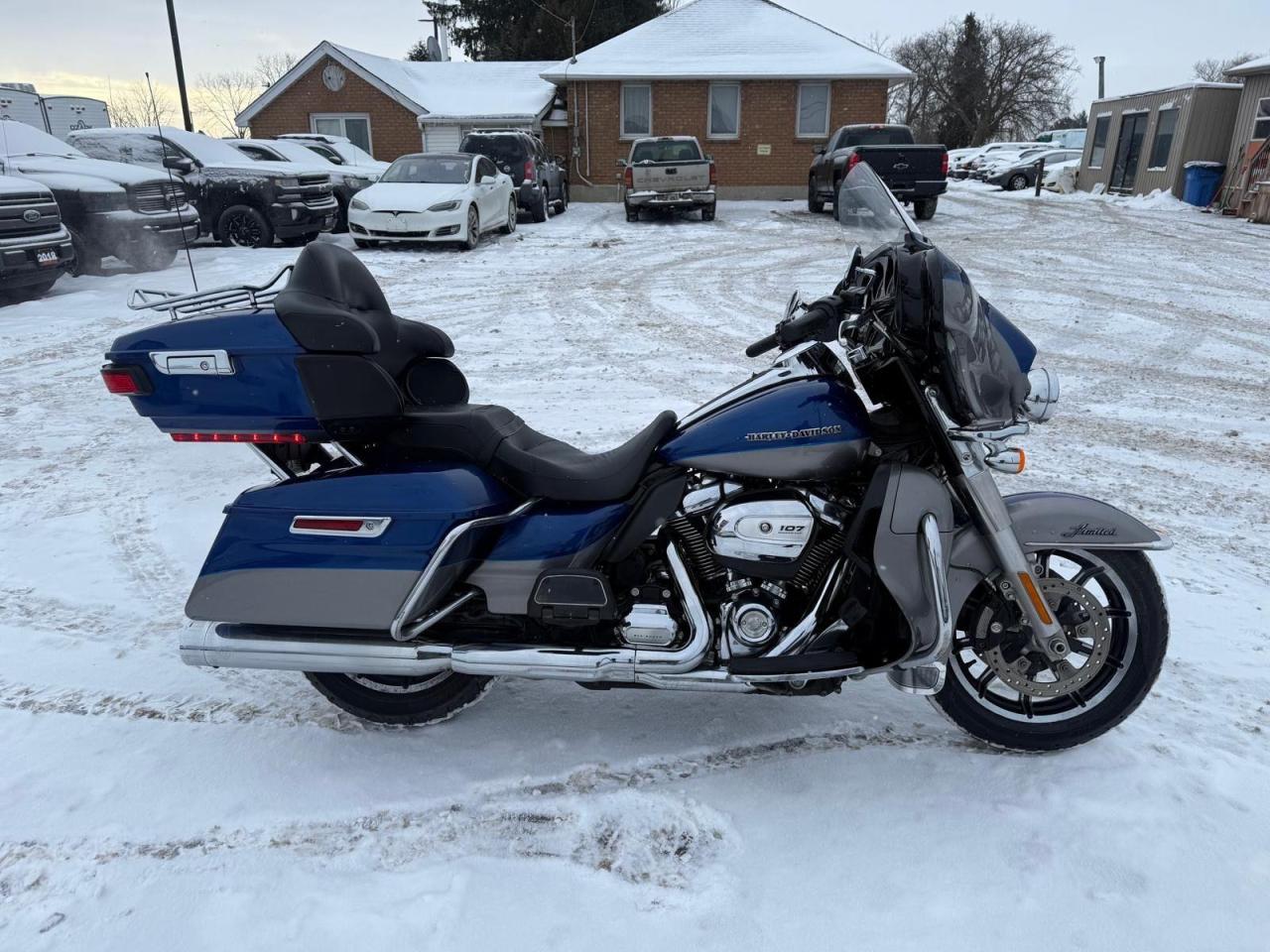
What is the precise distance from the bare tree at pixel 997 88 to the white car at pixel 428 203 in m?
38.7

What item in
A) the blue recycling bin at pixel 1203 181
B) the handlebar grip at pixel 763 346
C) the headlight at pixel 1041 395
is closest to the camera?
the headlight at pixel 1041 395

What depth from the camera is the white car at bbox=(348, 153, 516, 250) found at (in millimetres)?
12234

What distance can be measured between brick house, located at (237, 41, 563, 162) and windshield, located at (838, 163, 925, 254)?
26.1m

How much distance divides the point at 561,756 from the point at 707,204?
52.5ft

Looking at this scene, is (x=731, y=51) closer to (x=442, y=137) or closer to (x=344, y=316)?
(x=442, y=137)

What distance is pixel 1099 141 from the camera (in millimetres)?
24281

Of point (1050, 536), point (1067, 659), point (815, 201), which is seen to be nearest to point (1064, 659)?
point (1067, 659)

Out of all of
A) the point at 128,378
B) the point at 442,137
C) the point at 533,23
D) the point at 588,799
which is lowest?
the point at 588,799

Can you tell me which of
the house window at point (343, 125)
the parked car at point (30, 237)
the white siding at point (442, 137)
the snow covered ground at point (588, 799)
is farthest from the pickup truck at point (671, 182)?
the house window at point (343, 125)

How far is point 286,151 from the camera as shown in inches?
642

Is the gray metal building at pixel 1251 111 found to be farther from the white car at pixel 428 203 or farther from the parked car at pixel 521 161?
the white car at pixel 428 203

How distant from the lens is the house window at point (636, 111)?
76.7ft

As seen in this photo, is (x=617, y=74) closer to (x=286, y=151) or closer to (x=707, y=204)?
(x=707, y=204)

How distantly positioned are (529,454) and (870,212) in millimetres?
1312
